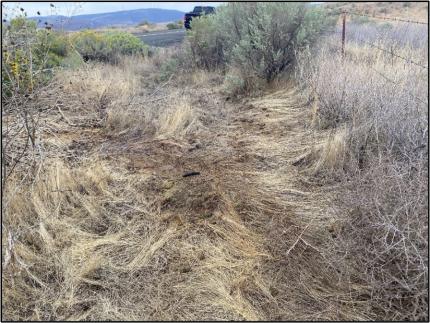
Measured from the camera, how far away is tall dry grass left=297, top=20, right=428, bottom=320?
7.35ft

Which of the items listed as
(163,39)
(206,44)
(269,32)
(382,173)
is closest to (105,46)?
(206,44)

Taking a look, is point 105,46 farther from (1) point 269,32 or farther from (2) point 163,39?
(2) point 163,39

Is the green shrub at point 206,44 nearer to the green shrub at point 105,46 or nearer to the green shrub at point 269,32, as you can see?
the green shrub at point 269,32

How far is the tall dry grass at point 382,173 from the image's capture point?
2240 mm

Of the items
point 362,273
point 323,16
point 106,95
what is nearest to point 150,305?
point 362,273

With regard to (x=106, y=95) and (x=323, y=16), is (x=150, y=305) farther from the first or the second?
(x=323, y=16)

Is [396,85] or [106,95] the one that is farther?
[106,95]

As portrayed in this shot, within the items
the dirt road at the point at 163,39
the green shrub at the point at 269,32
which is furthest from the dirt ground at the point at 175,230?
the dirt road at the point at 163,39

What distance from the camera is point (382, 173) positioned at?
2.73 m

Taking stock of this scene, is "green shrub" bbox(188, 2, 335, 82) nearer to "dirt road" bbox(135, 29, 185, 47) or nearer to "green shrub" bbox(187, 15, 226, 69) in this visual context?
"green shrub" bbox(187, 15, 226, 69)

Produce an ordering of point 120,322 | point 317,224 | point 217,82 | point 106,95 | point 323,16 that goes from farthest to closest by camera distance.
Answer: point 217,82
point 323,16
point 106,95
point 317,224
point 120,322

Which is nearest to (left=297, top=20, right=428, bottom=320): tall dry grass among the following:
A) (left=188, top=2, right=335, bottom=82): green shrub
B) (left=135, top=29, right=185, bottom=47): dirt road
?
(left=188, top=2, right=335, bottom=82): green shrub

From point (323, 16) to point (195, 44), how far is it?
2911mm

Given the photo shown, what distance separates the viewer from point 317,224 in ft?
9.77
